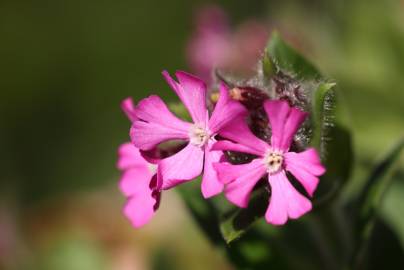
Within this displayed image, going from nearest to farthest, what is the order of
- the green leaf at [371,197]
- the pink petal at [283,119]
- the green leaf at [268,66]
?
1. the pink petal at [283,119]
2. the green leaf at [268,66]
3. the green leaf at [371,197]

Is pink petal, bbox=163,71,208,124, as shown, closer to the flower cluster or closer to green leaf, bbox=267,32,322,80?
the flower cluster

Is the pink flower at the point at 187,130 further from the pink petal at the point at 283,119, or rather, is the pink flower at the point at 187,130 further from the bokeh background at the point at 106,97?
the bokeh background at the point at 106,97

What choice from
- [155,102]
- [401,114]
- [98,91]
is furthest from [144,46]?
[155,102]

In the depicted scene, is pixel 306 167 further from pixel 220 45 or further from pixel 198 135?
pixel 220 45

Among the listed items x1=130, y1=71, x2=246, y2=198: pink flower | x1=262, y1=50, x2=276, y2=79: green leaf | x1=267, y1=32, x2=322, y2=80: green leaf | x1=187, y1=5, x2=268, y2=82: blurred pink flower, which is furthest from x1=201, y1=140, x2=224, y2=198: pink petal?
x1=187, y1=5, x2=268, y2=82: blurred pink flower

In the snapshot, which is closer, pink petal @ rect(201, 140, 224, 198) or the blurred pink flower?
pink petal @ rect(201, 140, 224, 198)

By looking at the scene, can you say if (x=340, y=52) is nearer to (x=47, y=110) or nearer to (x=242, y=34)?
(x=242, y=34)

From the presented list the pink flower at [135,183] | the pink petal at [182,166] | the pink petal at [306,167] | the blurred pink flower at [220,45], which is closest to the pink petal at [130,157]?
the pink flower at [135,183]
